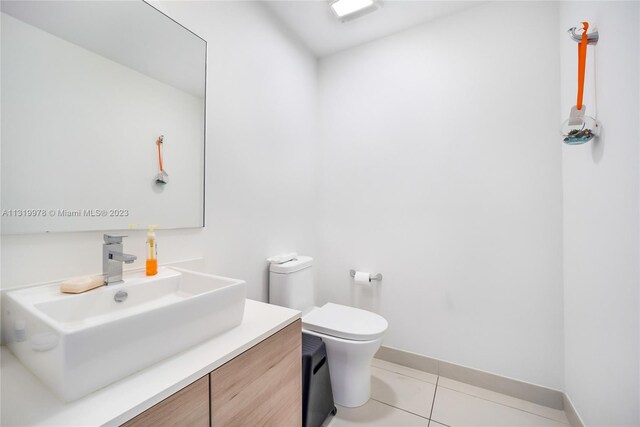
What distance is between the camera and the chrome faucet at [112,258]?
890mm

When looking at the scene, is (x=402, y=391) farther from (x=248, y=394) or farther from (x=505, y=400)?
(x=248, y=394)

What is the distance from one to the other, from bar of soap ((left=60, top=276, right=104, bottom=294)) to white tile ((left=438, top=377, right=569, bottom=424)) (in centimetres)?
195

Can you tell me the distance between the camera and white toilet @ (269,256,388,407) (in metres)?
1.46

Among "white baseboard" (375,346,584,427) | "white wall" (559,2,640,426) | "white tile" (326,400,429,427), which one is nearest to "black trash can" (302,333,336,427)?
"white tile" (326,400,429,427)

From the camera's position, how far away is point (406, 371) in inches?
75.0

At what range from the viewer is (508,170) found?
165cm

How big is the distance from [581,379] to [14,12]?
2644 mm

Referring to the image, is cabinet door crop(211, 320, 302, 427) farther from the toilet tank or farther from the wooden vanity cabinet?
the toilet tank

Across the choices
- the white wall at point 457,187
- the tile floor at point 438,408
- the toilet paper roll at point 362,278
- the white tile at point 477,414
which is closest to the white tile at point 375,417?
the tile floor at point 438,408

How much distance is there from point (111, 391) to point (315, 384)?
1.01 metres

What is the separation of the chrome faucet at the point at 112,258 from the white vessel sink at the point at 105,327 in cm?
4

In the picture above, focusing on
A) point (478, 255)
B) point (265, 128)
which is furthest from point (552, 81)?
point (265, 128)

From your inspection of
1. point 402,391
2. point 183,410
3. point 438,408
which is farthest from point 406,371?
point 183,410

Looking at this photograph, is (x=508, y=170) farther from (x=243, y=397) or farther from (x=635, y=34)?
(x=243, y=397)
